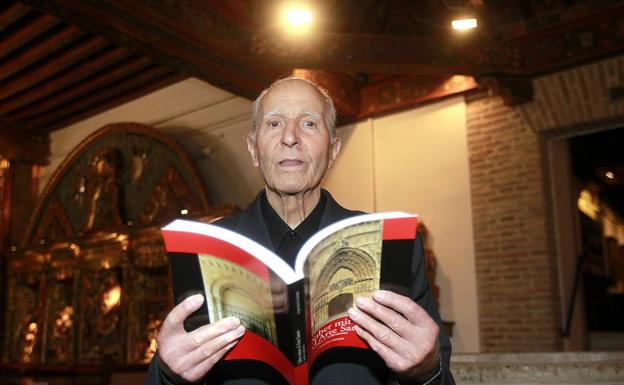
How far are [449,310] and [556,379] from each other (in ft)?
15.7

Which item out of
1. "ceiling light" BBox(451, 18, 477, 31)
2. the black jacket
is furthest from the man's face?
"ceiling light" BBox(451, 18, 477, 31)

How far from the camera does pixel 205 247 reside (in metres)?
1.25

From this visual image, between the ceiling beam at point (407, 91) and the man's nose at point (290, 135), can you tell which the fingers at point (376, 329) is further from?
the ceiling beam at point (407, 91)

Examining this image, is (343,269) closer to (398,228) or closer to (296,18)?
(398,228)

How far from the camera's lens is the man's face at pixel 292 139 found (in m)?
1.82

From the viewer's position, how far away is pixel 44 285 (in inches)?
384

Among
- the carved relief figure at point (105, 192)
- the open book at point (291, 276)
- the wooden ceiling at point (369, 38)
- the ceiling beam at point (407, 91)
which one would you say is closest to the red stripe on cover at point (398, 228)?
the open book at point (291, 276)

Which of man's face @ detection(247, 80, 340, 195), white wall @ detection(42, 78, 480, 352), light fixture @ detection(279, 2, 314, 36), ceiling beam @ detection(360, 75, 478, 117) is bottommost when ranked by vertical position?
man's face @ detection(247, 80, 340, 195)

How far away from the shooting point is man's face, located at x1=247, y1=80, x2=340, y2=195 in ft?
5.97

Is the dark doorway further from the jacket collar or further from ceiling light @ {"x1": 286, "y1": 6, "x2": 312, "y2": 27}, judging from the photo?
the jacket collar

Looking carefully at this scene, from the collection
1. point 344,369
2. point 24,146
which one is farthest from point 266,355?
point 24,146

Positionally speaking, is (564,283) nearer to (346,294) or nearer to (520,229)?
(520,229)

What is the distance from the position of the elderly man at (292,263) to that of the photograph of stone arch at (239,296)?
0.03 metres

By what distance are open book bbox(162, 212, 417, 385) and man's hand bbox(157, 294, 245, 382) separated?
1.2 inches
